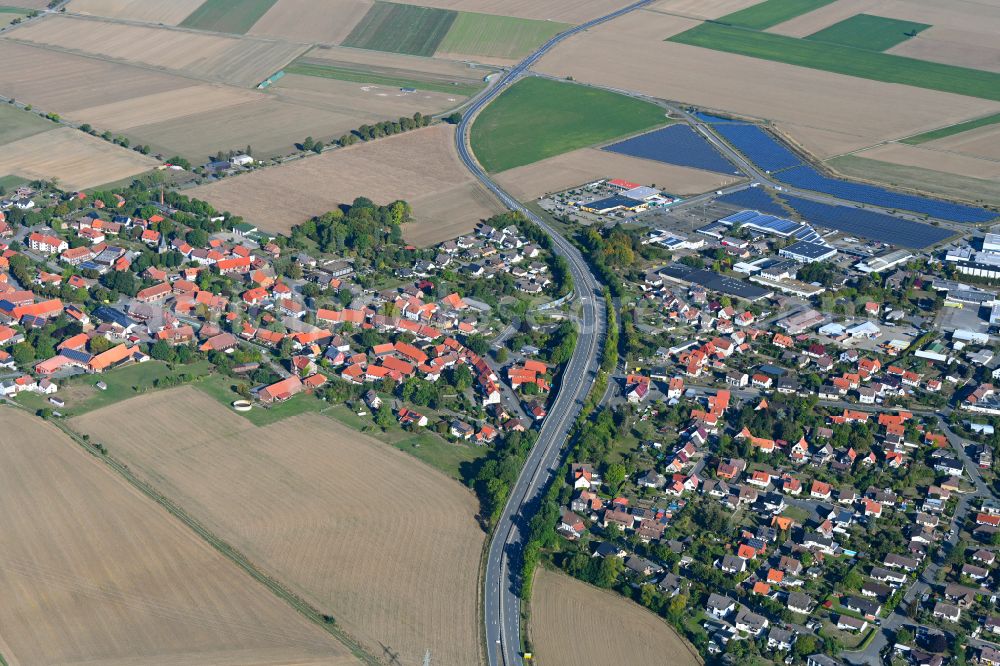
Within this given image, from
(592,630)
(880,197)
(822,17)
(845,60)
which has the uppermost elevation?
(822,17)

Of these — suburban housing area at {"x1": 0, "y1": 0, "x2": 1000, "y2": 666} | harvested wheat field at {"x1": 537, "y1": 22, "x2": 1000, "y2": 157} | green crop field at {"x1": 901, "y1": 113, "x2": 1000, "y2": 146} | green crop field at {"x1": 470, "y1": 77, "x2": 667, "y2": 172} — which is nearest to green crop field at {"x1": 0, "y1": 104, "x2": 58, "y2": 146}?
suburban housing area at {"x1": 0, "y1": 0, "x2": 1000, "y2": 666}

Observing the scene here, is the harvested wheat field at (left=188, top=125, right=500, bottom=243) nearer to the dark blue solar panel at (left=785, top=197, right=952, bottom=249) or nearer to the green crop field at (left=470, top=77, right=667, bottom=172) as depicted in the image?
the green crop field at (left=470, top=77, right=667, bottom=172)

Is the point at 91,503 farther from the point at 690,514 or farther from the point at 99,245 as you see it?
the point at 99,245

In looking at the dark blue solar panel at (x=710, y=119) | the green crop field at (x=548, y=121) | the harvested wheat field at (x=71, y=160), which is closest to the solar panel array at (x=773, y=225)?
the green crop field at (x=548, y=121)

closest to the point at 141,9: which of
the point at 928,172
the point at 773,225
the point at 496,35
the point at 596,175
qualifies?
the point at 496,35

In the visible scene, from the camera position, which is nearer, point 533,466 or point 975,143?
point 533,466

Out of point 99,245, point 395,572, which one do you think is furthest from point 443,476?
point 99,245

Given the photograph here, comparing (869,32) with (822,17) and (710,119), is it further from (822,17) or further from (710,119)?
(710,119)
